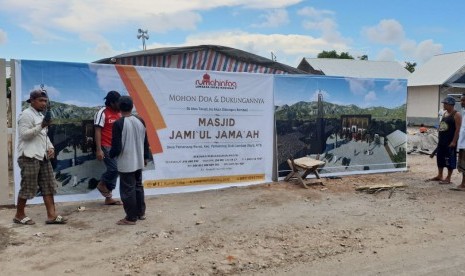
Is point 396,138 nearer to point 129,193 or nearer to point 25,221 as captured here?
point 129,193

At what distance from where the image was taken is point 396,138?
11.0 metres

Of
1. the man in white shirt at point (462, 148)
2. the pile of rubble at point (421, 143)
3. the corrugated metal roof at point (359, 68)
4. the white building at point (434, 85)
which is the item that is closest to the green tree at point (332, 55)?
the corrugated metal roof at point (359, 68)

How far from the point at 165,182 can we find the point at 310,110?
11.6 ft

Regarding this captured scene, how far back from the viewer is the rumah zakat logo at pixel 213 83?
8.27m

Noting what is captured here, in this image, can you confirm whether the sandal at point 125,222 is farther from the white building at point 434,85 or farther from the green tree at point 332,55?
the green tree at point 332,55

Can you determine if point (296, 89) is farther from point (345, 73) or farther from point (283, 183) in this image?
point (345, 73)

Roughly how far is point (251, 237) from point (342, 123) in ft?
16.7

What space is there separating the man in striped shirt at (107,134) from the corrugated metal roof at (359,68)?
115 ft

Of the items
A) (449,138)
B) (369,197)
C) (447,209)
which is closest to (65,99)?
(369,197)

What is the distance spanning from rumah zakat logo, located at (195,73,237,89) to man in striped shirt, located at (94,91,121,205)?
5.76 feet

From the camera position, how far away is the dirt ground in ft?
15.9

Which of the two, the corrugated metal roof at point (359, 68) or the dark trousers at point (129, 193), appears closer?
the dark trousers at point (129, 193)

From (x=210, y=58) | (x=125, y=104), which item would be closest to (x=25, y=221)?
(x=125, y=104)

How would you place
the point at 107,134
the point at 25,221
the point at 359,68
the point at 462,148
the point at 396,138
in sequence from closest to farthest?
the point at 25,221 < the point at 107,134 < the point at 462,148 < the point at 396,138 < the point at 359,68
